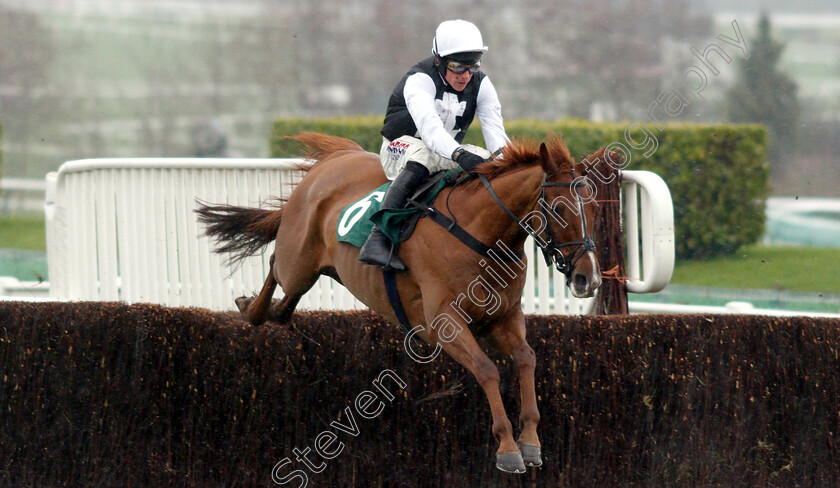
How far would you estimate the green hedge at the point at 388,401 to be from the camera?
5.50 metres

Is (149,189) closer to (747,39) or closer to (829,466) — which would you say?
(829,466)

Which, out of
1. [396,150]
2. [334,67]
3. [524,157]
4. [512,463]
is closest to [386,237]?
[396,150]

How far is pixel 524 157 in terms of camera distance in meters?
4.66

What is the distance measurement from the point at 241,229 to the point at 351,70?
503 inches

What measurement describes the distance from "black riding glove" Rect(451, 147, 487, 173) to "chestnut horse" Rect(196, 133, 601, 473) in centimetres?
5

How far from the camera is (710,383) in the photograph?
218 inches

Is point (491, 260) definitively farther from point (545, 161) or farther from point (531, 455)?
point (531, 455)

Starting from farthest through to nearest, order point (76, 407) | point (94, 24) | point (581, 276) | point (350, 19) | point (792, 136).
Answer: point (94, 24) → point (350, 19) → point (792, 136) → point (76, 407) → point (581, 276)

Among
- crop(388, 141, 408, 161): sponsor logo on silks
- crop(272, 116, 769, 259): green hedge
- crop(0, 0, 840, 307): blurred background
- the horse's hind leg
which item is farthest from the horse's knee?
crop(0, 0, 840, 307): blurred background

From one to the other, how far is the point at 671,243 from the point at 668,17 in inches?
479

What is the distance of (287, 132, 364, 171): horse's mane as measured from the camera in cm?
618

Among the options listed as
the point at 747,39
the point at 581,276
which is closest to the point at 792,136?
the point at 747,39

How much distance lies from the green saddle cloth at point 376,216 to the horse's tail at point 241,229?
0.99 meters

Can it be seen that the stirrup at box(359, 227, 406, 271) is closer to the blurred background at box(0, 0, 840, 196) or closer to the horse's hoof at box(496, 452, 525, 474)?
the horse's hoof at box(496, 452, 525, 474)
